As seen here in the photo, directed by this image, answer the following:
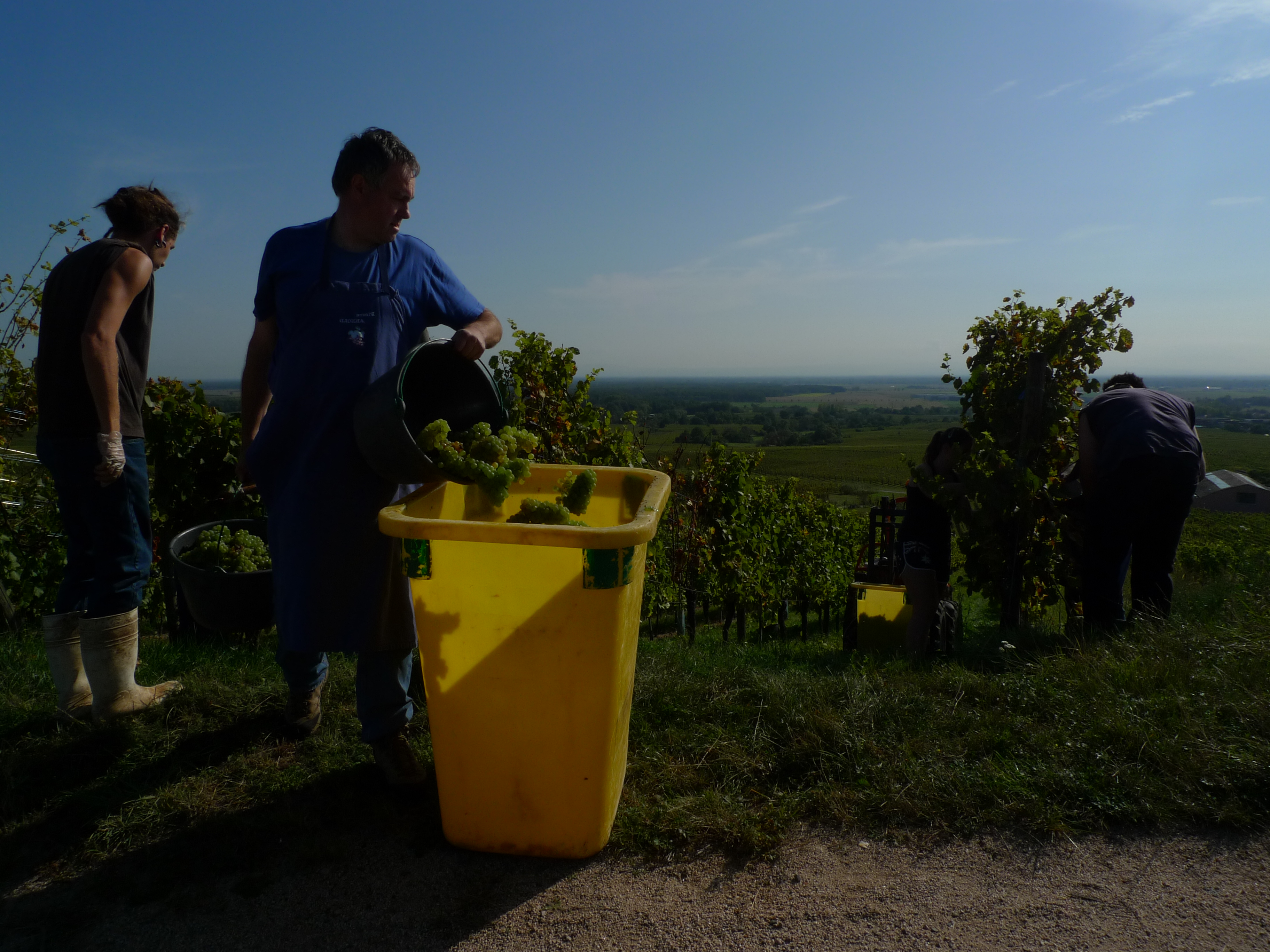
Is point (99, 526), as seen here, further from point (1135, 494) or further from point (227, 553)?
point (1135, 494)

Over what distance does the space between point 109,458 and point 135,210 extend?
889mm

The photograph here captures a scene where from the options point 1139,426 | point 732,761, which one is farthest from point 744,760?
point 1139,426

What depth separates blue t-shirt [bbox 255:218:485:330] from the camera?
241cm

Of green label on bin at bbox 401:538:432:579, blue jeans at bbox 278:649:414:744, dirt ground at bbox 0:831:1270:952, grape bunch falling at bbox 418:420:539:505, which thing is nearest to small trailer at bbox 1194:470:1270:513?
dirt ground at bbox 0:831:1270:952

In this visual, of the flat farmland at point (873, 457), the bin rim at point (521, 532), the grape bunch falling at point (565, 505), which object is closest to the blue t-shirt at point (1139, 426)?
the grape bunch falling at point (565, 505)

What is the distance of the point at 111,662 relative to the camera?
2.71 metres

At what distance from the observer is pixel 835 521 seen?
437 inches

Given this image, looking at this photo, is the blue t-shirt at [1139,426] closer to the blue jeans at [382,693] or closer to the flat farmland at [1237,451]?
the blue jeans at [382,693]

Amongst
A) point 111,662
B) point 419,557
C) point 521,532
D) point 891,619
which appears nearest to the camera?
point 521,532

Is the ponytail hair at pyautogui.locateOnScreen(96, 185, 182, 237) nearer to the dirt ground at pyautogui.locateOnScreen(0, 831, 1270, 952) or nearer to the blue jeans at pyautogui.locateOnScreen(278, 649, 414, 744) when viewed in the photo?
the blue jeans at pyautogui.locateOnScreen(278, 649, 414, 744)

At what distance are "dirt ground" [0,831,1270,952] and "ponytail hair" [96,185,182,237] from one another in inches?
86.0

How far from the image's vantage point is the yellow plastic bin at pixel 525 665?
74.8 inches

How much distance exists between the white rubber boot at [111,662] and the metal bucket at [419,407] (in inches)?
47.8

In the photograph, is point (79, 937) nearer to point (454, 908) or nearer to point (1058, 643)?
point (454, 908)
